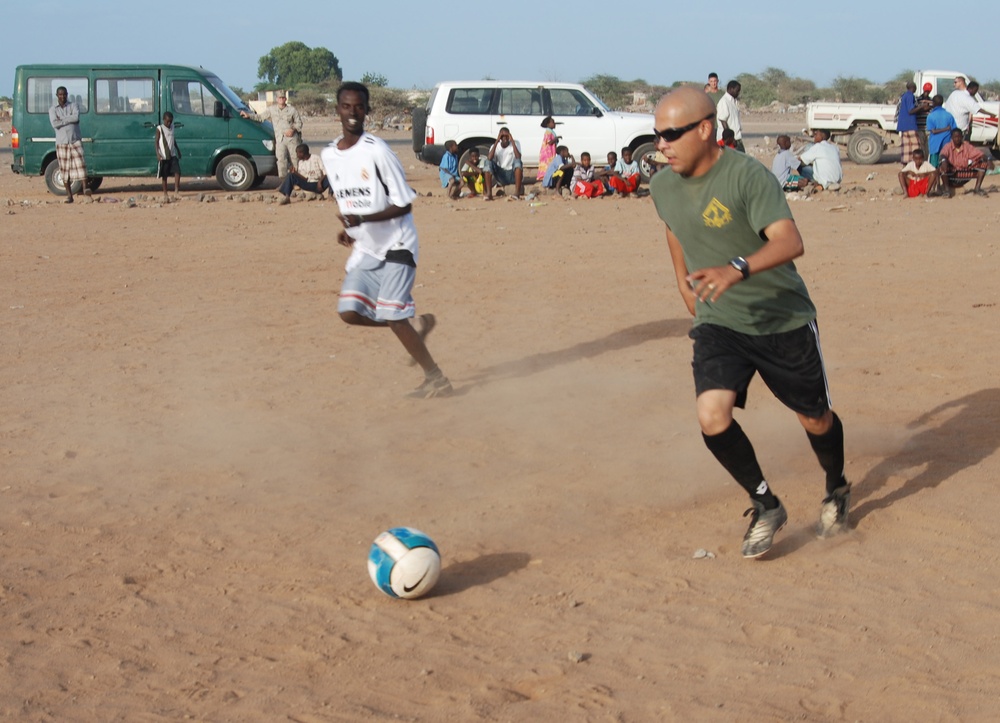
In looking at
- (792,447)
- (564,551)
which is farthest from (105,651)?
(792,447)

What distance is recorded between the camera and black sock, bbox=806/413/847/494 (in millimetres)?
4905

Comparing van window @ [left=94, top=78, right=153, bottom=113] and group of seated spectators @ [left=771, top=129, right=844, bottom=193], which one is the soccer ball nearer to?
group of seated spectators @ [left=771, top=129, right=844, bottom=193]

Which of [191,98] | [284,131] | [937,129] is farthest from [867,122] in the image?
[191,98]

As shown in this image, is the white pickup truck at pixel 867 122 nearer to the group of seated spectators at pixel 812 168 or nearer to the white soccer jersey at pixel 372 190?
the group of seated spectators at pixel 812 168

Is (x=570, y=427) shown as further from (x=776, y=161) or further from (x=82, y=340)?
(x=776, y=161)

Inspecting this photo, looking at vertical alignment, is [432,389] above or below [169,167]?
above

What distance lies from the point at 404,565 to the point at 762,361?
1628 millimetres

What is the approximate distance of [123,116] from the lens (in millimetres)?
20703

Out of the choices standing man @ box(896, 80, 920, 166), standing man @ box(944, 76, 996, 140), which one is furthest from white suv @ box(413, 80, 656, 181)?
standing man @ box(944, 76, 996, 140)

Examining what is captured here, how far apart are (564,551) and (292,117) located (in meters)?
17.2

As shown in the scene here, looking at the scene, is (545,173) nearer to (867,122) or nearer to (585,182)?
(585,182)

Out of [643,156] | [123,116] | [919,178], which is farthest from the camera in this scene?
[643,156]

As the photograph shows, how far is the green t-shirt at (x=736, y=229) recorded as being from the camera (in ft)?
14.2

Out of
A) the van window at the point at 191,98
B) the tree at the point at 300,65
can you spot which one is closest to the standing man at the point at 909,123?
the van window at the point at 191,98
